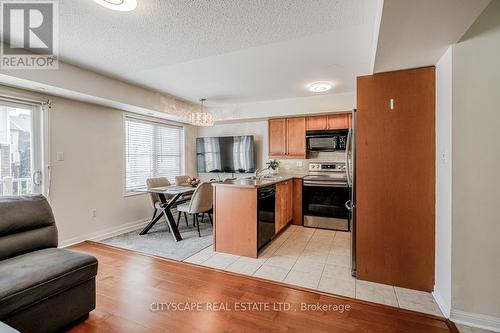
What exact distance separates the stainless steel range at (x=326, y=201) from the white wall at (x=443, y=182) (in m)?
1.93

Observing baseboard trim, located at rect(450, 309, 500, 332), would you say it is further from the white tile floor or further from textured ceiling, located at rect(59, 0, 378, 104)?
textured ceiling, located at rect(59, 0, 378, 104)

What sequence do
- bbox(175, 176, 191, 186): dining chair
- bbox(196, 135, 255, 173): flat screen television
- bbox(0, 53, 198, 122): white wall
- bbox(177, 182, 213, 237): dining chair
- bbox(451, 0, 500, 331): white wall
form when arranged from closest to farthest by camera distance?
1. bbox(451, 0, 500, 331): white wall
2. bbox(0, 53, 198, 122): white wall
3. bbox(177, 182, 213, 237): dining chair
4. bbox(175, 176, 191, 186): dining chair
5. bbox(196, 135, 255, 173): flat screen television

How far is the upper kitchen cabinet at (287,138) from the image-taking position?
469 centimetres

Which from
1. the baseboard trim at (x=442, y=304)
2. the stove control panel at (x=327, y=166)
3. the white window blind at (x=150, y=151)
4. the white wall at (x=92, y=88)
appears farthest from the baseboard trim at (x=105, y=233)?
the baseboard trim at (x=442, y=304)

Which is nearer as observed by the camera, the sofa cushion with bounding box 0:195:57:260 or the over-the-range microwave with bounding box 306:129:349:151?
the sofa cushion with bounding box 0:195:57:260

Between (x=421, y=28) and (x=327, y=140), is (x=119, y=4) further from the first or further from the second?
(x=327, y=140)

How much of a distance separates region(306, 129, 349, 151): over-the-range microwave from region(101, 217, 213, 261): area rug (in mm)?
2538

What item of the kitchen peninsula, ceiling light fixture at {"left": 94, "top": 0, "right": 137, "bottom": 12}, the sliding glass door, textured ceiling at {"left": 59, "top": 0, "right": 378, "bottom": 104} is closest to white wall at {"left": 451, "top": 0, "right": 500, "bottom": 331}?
textured ceiling at {"left": 59, "top": 0, "right": 378, "bottom": 104}

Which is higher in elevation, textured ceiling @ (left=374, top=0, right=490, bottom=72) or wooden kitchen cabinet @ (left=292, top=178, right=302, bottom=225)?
textured ceiling @ (left=374, top=0, right=490, bottom=72)

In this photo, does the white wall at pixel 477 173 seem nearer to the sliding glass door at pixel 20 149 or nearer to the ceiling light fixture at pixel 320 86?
the ceiling light fixture at pixel 320 86

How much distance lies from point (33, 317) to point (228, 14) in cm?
254

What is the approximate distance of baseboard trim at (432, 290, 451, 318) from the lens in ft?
5.95

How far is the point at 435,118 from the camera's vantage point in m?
2.12

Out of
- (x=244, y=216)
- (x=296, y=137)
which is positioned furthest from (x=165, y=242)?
(x=296, y=137)
